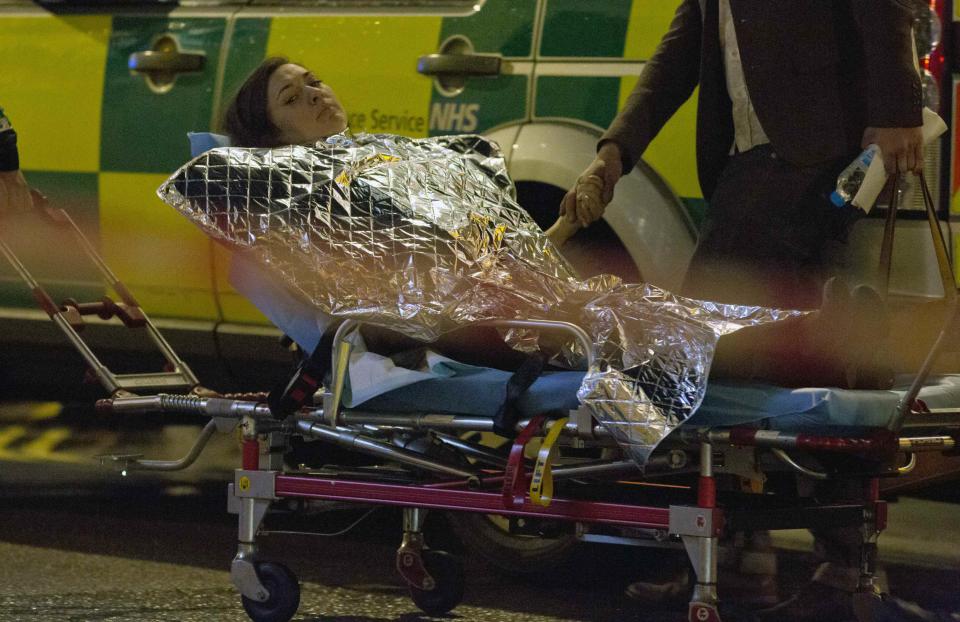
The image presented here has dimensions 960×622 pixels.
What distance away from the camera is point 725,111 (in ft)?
11.1

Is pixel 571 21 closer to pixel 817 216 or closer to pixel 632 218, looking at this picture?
pixel 632 218

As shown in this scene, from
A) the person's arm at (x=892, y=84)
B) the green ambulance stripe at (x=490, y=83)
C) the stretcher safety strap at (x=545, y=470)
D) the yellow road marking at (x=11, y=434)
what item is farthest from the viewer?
the yellow road marking at (x=11, y=434)

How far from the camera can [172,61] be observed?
4258 mm

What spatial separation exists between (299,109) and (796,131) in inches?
42.8

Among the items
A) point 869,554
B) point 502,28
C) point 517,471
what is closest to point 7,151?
point 502,28

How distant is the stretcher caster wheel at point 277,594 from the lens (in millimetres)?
3133

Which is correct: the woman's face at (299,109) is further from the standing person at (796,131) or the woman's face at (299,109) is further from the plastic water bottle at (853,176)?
the plastic water bottle at (853,176)

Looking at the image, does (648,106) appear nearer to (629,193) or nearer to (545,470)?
(629,193)

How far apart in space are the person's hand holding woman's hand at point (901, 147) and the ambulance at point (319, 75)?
1.57 ft

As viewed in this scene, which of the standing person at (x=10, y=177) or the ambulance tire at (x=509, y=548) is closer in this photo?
the standing person at (x=10, y=177)

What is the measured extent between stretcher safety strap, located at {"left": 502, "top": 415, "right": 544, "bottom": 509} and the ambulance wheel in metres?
0.69

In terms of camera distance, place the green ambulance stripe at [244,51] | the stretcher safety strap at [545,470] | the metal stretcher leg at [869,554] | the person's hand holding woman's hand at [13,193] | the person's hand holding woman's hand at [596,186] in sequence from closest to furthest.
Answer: the stretcher safety strap at [545,470]
the metal stretcher leg at [869,554]
the person's hand holding woman's hand at [596,186]
the person's hand holding woman's hand at [13,193]
the green ambulance stripe at [244,51]

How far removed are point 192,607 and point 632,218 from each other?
129cm

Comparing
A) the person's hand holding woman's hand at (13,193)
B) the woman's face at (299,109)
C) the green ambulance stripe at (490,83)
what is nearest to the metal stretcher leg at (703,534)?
the woman's face at (299,109)
